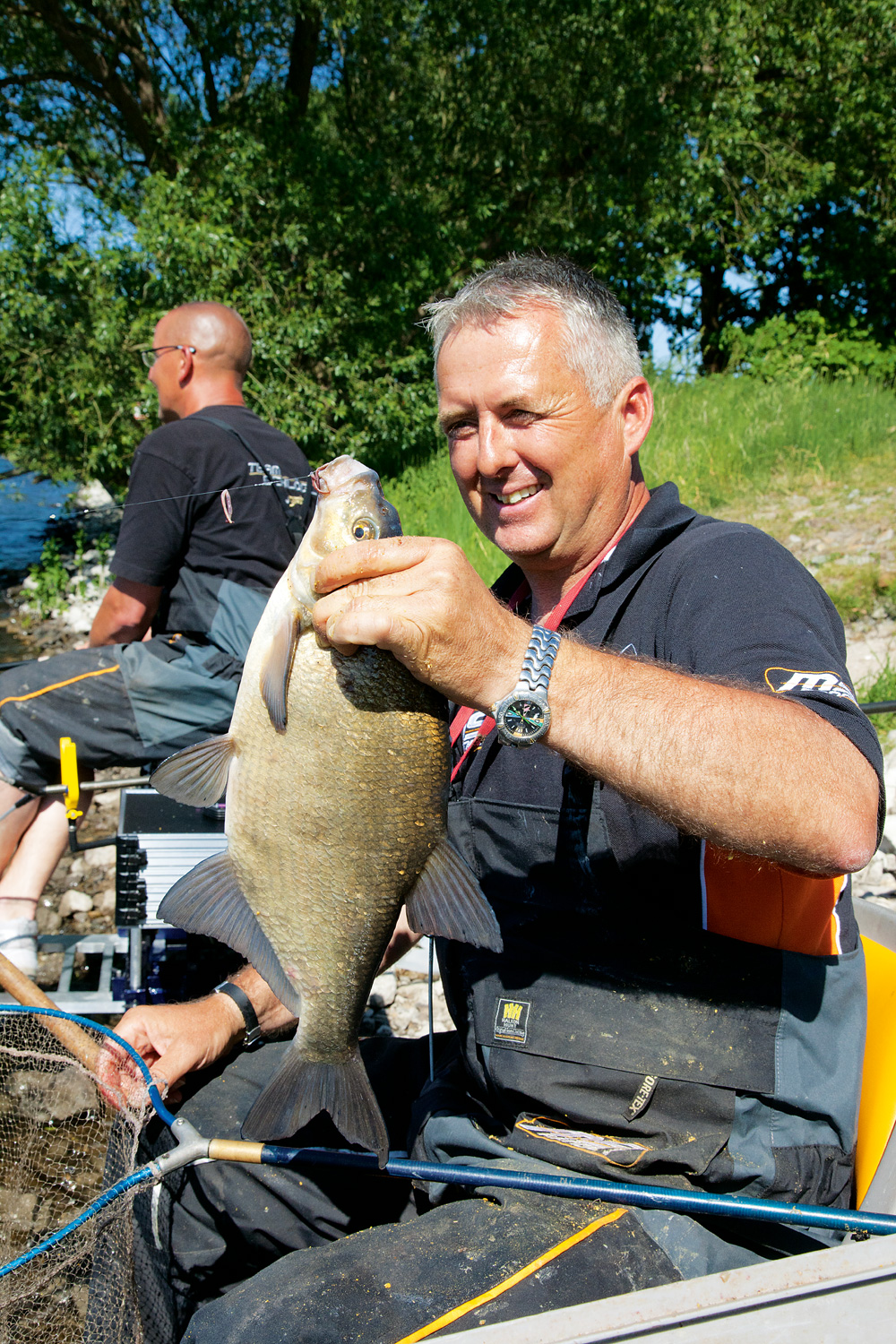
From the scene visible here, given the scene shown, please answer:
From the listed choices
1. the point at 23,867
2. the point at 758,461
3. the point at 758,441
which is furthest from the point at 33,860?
the point at 758,441

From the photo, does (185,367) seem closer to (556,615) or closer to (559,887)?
(556,615)

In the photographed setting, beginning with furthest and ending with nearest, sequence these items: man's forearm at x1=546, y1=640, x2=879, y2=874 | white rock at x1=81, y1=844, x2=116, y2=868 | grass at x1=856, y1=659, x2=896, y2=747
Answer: white rock at x1=81, y1=844, x2=116, y2=868 → grass at x1=856, y1=659, x2=896, y2=747 → man's forearm at x1=546, y1=640, x2=879, y2=874

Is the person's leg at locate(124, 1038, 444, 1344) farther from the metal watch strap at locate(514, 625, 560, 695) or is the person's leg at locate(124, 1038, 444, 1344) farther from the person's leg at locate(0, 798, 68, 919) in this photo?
the person's leg at locate(0, 798, 68, 919)

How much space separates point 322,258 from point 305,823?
456 inches

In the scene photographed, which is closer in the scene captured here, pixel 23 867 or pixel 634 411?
pixel 634 411

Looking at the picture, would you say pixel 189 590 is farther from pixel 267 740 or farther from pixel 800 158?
pixel 800 158

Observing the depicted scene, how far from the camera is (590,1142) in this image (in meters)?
1.79

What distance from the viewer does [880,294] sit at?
18.5 m

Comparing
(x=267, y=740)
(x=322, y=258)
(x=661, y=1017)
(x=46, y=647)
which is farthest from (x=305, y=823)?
(x=322, y=258)

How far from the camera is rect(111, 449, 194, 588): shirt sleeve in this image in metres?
4.24

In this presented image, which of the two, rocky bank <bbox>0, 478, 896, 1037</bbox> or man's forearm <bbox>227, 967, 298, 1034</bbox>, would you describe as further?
rocky bank <bbox>0, 478, 896, 1037</bbox>

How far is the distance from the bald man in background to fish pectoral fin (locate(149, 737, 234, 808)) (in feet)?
7.32

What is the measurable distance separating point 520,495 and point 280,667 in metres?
0.87

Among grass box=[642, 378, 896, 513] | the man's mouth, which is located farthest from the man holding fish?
grass box=[642, 378, 896, 513]
